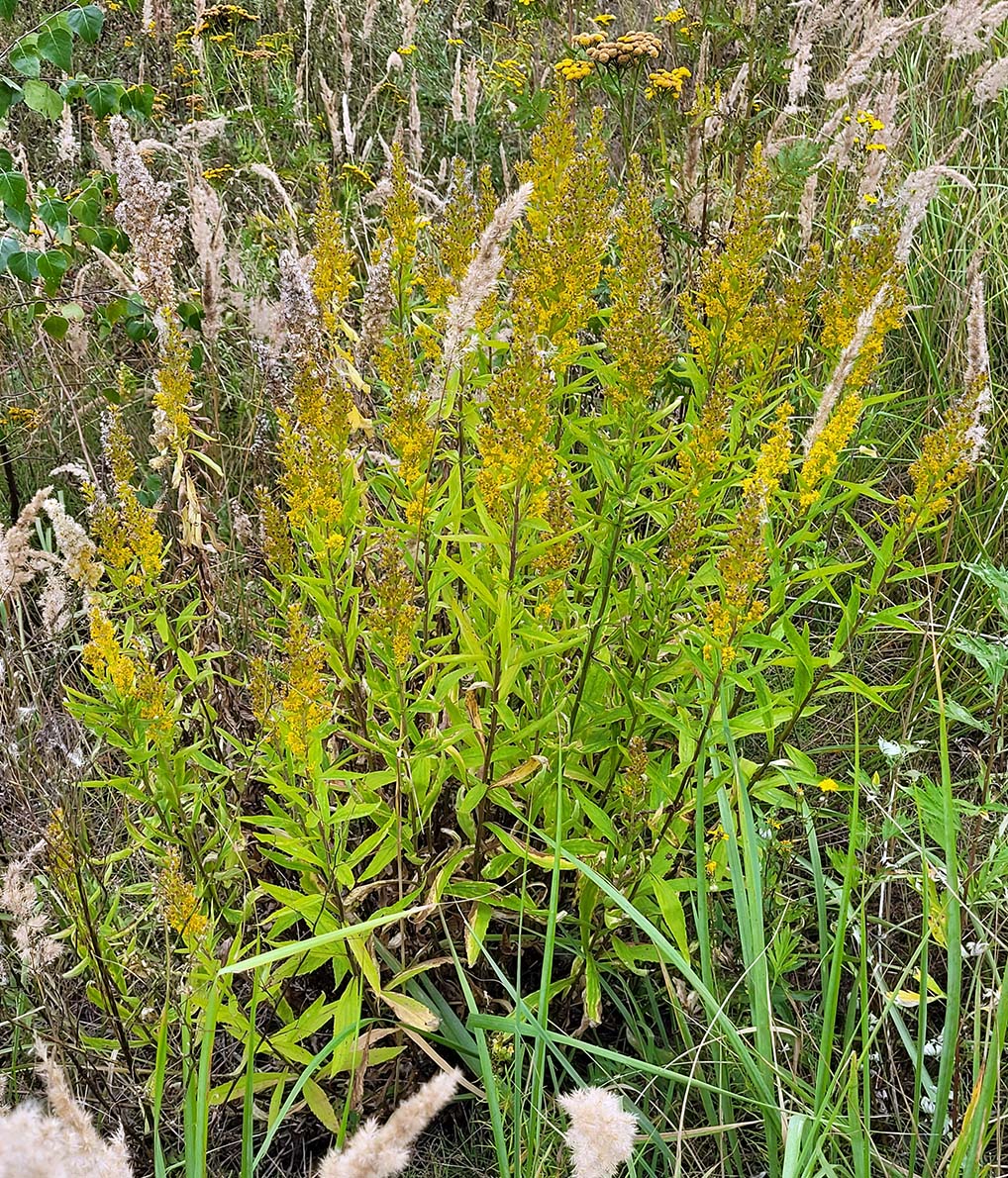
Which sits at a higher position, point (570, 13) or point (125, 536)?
point (570, 13)

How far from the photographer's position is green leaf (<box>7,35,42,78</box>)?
7.41ft

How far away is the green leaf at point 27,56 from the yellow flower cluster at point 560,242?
1.17 metres

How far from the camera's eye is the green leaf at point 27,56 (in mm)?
2258

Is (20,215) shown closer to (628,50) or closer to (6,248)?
(6,248)

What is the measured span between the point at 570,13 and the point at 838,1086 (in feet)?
11.9

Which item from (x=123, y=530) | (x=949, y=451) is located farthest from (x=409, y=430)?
(x=949, y=451)

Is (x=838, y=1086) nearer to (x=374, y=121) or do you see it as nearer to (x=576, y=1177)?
(x=576, y=1177)

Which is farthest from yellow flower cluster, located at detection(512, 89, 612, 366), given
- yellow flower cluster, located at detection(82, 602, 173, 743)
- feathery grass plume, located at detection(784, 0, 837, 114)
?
feathery grass plume, located at detection(784, 0, 837, 114)

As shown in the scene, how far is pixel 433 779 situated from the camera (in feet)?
6.74

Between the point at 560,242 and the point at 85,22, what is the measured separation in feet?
4.40

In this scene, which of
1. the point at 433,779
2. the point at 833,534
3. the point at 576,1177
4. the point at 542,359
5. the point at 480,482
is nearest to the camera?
the point at 576,1177

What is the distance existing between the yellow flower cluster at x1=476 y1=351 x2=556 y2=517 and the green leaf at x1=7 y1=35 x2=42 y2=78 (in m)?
1.45

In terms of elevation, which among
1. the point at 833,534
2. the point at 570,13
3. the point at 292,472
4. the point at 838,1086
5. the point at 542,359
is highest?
the point at 570,13

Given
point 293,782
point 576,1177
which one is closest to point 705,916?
point 293,782
